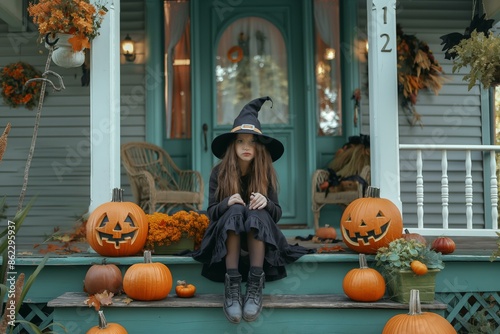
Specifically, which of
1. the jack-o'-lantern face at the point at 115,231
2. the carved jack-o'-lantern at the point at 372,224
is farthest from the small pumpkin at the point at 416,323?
the jack-o'-lantern face at the point at 115,231

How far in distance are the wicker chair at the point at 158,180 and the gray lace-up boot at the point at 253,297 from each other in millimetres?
2111

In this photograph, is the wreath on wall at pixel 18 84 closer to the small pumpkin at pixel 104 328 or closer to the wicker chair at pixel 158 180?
the wicker chair at pixel 158 180

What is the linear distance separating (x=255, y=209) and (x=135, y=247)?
87 cm

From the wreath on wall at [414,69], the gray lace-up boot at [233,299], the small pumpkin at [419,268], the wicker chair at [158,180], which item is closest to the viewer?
the gray lace-up boot at [233,299]

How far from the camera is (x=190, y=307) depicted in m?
3.36

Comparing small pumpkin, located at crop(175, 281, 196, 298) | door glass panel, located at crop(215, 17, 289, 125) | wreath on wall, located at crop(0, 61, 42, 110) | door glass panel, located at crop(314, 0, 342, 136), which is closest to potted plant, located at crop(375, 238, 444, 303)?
small pumpkin, located at crop(175, 281, 196, 298)

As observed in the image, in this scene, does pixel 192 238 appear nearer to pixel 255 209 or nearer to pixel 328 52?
pixel 255 209

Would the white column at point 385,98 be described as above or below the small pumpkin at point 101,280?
above

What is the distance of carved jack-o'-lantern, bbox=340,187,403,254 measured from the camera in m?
3.68

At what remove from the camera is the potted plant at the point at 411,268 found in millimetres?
3365

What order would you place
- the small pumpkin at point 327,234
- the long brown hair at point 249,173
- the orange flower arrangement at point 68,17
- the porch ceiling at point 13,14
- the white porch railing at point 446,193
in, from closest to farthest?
1. the long brown hair at point 249,173
2. the orange flower arrangement at point 68,17
3. the white porch railing at point 446,193
4. the small pumpkin at point 327,234
5. the porch ceiling at point 13,14

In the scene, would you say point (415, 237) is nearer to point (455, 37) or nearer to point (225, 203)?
point (225, 203)

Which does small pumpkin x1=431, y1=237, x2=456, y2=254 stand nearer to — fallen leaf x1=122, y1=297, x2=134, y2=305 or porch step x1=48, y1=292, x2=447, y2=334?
porch step x1=48, y1=292, x2=447, y2=334

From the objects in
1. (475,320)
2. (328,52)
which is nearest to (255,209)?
(475,320)
